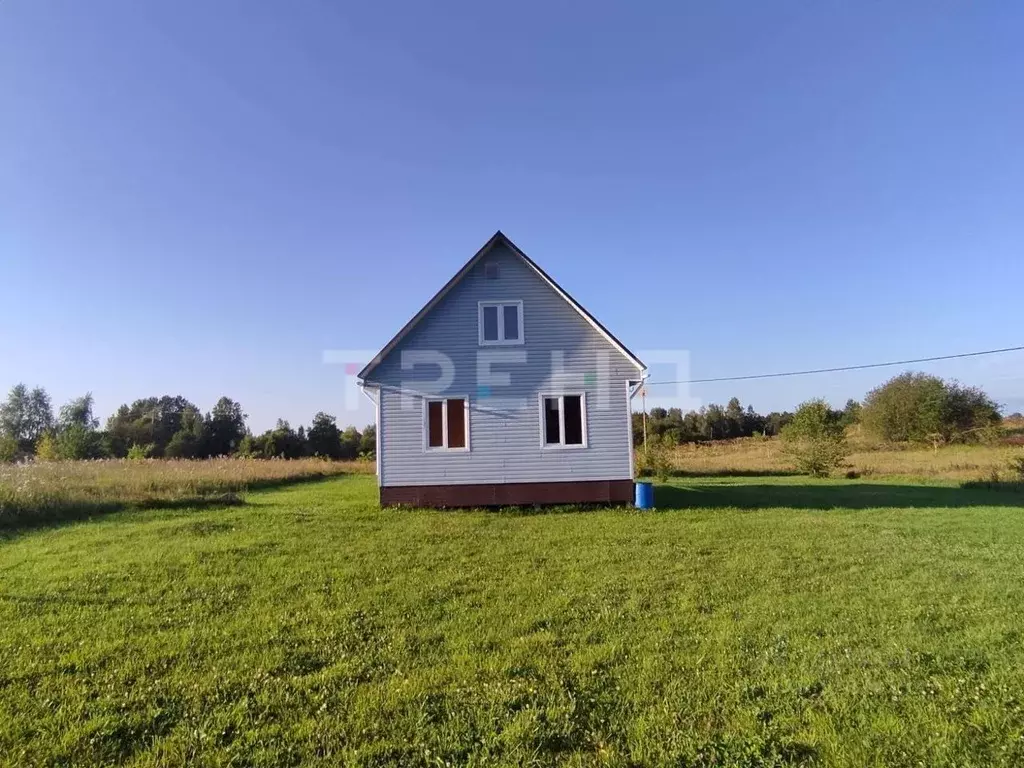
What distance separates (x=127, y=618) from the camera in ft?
20.0

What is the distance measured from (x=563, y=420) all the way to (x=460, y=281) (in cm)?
467

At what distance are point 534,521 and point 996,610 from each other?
849 centimetres

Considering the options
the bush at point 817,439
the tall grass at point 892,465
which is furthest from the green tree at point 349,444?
the bush at point 817,439

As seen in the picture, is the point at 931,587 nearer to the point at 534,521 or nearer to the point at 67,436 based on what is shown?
the point at 534,521

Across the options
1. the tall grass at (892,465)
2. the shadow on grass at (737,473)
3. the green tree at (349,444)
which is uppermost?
the green tree at (349,444)

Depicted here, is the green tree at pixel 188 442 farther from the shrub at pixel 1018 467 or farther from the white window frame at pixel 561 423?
the shrub at pixel 1018 467

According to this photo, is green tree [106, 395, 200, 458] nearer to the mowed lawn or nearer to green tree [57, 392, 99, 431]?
green tree [57, 392, 99, 431]

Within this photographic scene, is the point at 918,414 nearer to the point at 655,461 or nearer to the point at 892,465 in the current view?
the point at 892,465

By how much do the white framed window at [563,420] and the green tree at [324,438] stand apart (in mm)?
47237

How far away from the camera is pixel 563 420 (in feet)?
51.2

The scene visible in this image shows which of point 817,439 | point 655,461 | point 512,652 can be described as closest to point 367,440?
point 655,461

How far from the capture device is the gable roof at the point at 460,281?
15.5 m

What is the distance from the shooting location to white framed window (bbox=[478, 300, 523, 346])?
51.8ft

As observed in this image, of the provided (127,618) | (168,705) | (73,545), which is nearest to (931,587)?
(168,705)
